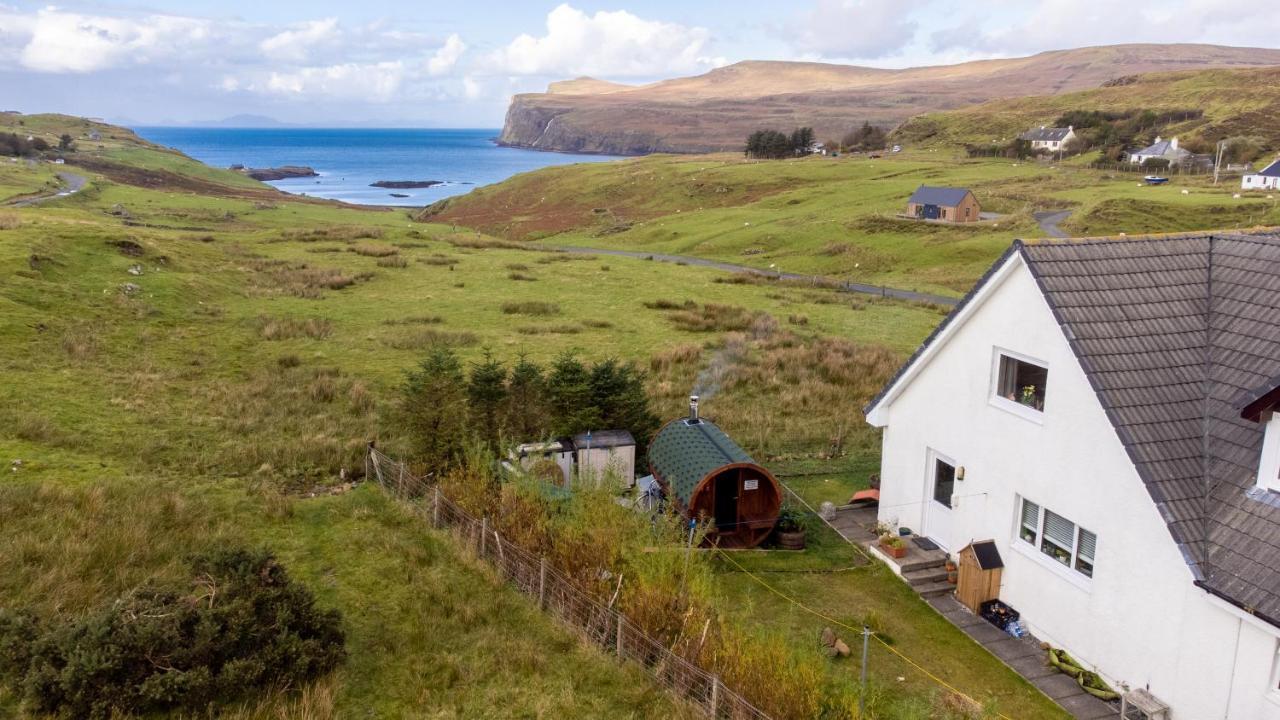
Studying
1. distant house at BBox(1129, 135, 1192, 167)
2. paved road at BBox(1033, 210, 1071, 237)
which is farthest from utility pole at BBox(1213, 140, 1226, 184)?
paved road at BBox(1033, 210, 1071, 237)

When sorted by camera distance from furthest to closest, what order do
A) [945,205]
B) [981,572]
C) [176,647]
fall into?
[945,205] → [981,572] → [176,647]

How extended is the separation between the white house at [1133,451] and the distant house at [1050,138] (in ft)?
484

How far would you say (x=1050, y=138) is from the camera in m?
148

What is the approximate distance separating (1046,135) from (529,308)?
137m

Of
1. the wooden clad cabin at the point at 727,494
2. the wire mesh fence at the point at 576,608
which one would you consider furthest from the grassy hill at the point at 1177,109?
the wire mesh fence at the point at 576,608

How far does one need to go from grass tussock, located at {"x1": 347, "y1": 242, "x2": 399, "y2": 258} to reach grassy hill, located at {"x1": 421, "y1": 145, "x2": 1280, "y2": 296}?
3123 cm

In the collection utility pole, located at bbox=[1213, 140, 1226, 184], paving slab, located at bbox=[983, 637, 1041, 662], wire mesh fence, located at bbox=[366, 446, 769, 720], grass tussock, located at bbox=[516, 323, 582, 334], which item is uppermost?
utility pole, located at bbox=[1213, 140, 1226, 184]

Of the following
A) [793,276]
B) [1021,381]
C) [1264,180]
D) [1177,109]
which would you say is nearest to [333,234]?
[793,276]

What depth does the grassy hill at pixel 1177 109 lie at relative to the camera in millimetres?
139375

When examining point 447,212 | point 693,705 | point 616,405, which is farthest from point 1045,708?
point 447,212

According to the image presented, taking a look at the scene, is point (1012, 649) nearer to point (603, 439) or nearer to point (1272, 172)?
point (603, 439)

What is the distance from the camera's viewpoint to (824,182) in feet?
401

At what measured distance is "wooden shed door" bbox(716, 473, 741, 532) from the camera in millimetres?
19047

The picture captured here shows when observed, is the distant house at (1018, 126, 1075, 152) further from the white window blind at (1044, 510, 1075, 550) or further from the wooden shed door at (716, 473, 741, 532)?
the white window blind at (1044, 510, 1075, 550)
